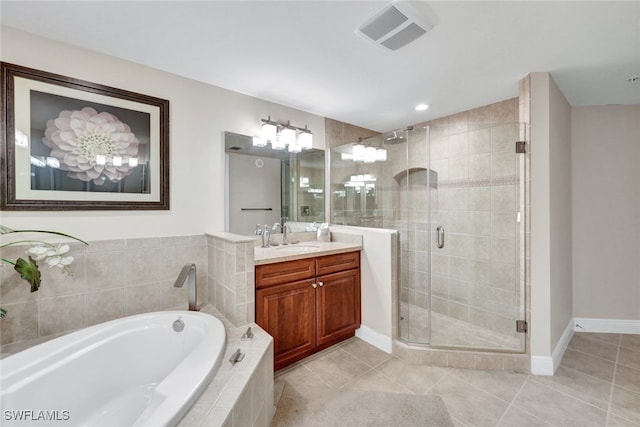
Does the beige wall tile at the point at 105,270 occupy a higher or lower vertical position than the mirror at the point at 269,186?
lower

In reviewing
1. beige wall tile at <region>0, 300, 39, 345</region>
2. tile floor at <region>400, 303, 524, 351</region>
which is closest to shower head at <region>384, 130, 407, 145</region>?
tile floor at <region>400, 303, 524, 351</region>

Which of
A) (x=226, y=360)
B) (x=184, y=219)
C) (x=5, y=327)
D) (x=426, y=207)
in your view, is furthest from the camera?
(x=426, y=207)

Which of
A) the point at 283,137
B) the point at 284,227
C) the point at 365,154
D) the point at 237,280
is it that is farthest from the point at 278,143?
the point at 237,280

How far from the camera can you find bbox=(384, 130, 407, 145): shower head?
2648mm

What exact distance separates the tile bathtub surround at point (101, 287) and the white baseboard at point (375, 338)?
4.89ft

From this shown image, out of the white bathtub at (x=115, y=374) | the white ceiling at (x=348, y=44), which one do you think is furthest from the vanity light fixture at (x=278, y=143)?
the white bathtub at (x=115, y=374)

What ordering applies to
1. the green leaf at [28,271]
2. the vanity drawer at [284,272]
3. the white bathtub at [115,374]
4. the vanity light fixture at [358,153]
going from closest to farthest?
the white bathtub at [115,374] < the green leaf at [28,271] < the vanity drawer at [284,272] < the vanity light fixture at [358,153]

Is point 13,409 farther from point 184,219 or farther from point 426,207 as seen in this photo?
point 426,207

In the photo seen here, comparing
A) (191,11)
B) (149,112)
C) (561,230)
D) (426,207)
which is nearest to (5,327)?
(149,112)

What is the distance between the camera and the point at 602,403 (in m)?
1.71

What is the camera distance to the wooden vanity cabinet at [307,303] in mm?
1989

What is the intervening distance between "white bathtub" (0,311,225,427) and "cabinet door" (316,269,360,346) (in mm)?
957

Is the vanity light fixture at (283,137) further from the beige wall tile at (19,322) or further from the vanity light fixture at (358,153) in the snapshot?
the beige wall tile at (19,322)

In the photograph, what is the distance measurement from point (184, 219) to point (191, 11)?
1.41 m
